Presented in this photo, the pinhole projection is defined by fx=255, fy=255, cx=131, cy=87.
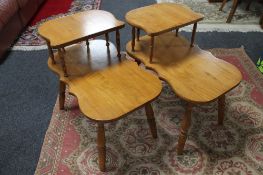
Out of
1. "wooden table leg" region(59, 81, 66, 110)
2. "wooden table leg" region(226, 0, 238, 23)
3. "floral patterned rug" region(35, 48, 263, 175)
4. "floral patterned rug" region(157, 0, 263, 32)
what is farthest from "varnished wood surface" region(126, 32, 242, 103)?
"wooden table leg" region(226, 0, 238, 23)

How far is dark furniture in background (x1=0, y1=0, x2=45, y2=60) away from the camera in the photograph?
2.14 meters

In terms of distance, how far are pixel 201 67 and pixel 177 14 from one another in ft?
1.19

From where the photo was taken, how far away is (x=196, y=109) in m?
1.76

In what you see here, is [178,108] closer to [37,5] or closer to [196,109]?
[196,109]

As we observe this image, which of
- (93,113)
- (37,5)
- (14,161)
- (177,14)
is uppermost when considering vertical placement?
(177,14)

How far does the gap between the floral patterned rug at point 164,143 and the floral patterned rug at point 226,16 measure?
1063 mm

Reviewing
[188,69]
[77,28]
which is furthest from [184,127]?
[77,28]

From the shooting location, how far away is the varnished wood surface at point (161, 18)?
143 centimetres

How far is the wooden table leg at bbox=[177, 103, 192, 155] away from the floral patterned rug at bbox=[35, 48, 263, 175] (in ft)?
0.23

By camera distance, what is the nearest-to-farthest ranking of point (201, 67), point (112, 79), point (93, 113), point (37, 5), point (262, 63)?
point (93, 113), point (112, 79), point (201, 67), point (262, 63), point (37, 5)

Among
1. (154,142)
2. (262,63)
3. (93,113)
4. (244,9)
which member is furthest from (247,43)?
(93,113)

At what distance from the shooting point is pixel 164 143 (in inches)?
60.7

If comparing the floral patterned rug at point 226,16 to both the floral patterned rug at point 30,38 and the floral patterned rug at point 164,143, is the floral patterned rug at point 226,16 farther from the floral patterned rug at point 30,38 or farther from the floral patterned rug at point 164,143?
the floral patterned rug at point 30,38

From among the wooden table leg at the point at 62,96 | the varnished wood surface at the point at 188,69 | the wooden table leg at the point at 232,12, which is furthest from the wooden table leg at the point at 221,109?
the wooden table leg at the point at 232,12
